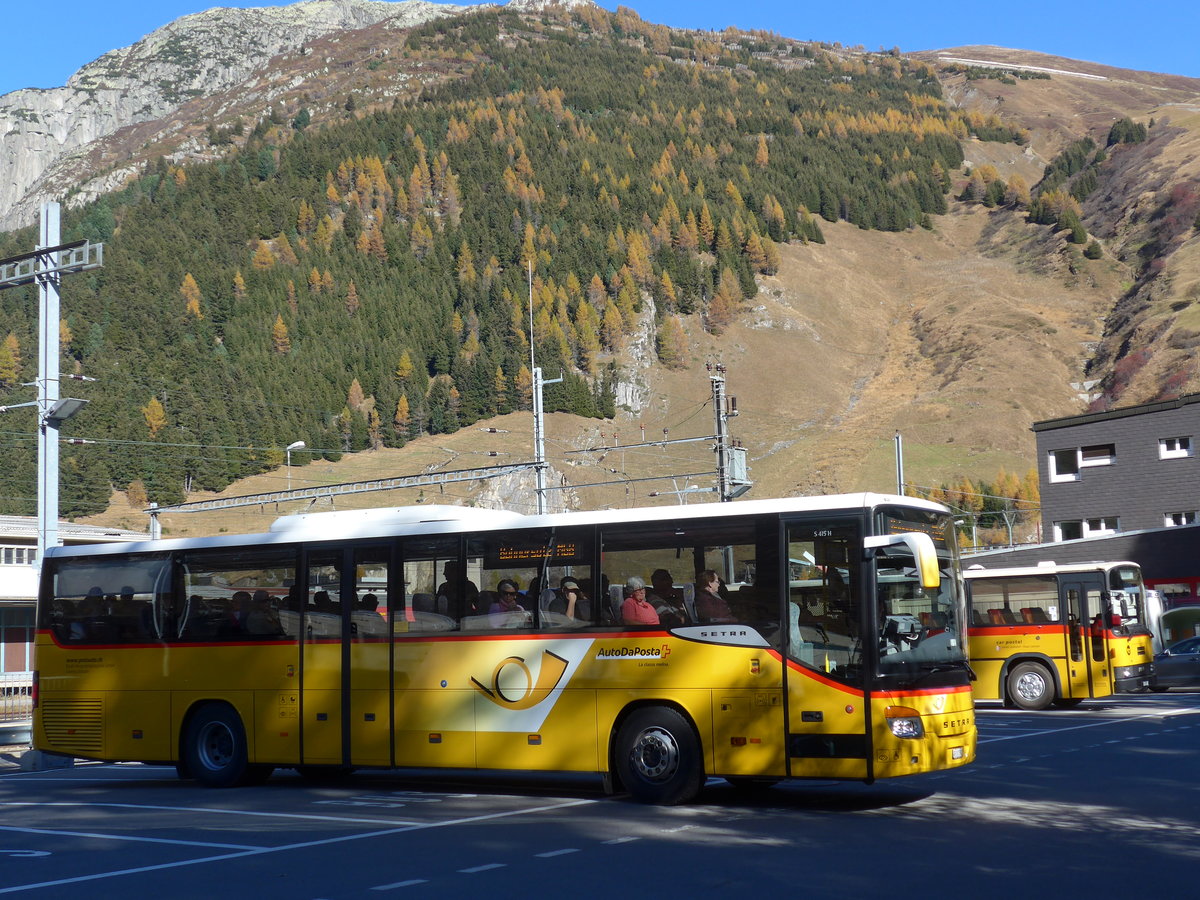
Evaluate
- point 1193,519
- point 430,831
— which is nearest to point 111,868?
point 430,831

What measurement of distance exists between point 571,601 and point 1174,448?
4553cm

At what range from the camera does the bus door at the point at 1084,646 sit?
26281 mm

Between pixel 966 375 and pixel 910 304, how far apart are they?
3246 cm

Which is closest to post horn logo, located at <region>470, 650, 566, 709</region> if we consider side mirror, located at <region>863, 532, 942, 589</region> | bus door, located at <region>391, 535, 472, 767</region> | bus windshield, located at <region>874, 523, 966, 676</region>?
bus door, located at <region>391, 535, 472, 767</region>

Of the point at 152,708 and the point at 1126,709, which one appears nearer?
the point at 152,708

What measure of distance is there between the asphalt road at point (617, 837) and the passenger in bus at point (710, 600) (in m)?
1.85

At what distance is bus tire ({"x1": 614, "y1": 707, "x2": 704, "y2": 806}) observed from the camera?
13.0m

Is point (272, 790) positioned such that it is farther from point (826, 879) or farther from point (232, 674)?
point (826, 879)

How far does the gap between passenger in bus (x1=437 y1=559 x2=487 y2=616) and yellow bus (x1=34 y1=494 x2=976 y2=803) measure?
1.0 inches

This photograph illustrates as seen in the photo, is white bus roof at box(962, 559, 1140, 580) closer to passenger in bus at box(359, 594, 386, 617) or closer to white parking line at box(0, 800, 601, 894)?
passenger in bus at box(359, 594, 386, 617)

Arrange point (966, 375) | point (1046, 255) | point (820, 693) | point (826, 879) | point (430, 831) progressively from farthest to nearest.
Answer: point (1046, 255), point (966, 375), point (820, 693), point (430, 831), point (826, 879)

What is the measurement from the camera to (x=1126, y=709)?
26797 mm

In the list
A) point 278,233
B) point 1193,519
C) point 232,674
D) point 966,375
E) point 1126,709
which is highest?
point 278,233

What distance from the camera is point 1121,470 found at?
54.2m
